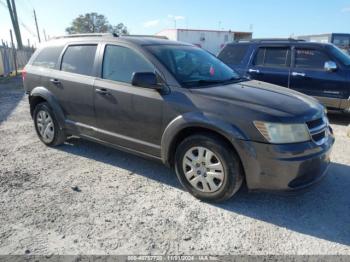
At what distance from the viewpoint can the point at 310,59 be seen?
6941mm

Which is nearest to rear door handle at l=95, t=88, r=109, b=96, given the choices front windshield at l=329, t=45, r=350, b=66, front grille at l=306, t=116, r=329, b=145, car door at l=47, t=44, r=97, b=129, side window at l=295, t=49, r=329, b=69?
car door at l=47, t=44, r=97, b=129

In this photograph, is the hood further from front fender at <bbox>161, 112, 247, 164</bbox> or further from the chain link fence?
the chain link fence

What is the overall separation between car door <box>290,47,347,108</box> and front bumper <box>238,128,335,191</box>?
3.99 m

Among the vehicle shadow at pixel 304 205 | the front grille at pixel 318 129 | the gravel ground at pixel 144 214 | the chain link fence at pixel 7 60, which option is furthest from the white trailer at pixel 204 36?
the front grille at pixel 318 129

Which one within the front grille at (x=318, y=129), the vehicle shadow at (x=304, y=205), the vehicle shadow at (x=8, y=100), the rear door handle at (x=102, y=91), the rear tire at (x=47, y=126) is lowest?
the vehicle shadow at (x=8, y=100)

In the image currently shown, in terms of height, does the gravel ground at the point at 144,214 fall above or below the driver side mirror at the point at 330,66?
below

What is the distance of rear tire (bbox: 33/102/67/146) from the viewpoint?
5125 mm

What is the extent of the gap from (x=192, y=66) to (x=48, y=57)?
2.59 m

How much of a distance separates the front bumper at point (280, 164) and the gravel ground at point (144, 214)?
14.1 inches

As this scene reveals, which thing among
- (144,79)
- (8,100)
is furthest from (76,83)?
(8,100)

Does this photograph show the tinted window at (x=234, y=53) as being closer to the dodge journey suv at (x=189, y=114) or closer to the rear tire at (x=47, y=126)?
the dodge journey suv at (x=189, y=114)

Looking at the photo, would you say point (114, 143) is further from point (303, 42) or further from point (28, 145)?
point (303, 42)

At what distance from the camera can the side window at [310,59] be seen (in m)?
6.82

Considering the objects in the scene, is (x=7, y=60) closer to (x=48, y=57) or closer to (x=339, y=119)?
(x=48, y=57)
